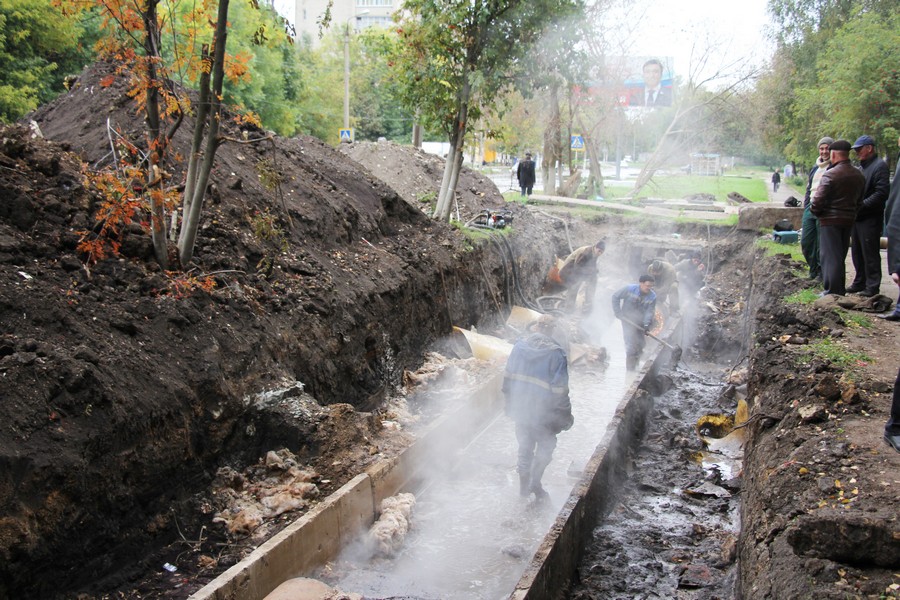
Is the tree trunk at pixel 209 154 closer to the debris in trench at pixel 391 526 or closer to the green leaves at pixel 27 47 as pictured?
the debris in trench at pixel 391 526

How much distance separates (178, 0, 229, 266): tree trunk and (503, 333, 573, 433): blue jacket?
351 cm

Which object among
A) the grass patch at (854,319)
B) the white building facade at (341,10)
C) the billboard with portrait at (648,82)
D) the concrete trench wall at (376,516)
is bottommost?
the concrete trench wall at (376,516)

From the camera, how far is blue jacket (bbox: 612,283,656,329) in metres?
11.8

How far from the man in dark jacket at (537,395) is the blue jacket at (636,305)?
431cm

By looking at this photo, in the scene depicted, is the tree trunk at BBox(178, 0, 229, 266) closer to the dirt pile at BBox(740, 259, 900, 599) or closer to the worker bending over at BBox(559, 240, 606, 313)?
the dirt pile at BBox(740, 259, 900, 599)

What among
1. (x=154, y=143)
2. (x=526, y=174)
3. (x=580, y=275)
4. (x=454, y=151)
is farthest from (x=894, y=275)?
(x=526, y=174)

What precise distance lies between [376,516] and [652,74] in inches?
1186

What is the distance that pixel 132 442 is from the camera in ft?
18.3

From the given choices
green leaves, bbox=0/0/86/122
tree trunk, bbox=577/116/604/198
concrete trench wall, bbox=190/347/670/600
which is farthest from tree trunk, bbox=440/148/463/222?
tree trunk, bbox=577/116/604/198

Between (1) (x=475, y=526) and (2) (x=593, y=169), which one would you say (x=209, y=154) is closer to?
(1) (x=475, y=526)

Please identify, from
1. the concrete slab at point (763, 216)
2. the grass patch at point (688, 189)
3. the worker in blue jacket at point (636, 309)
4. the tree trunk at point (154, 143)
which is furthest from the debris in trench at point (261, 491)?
the grass patch at point (688, 189)

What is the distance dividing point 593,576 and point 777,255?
999 centimetres

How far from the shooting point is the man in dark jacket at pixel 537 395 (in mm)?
7461

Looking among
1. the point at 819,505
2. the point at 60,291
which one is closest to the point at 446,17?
the point at 60,291
